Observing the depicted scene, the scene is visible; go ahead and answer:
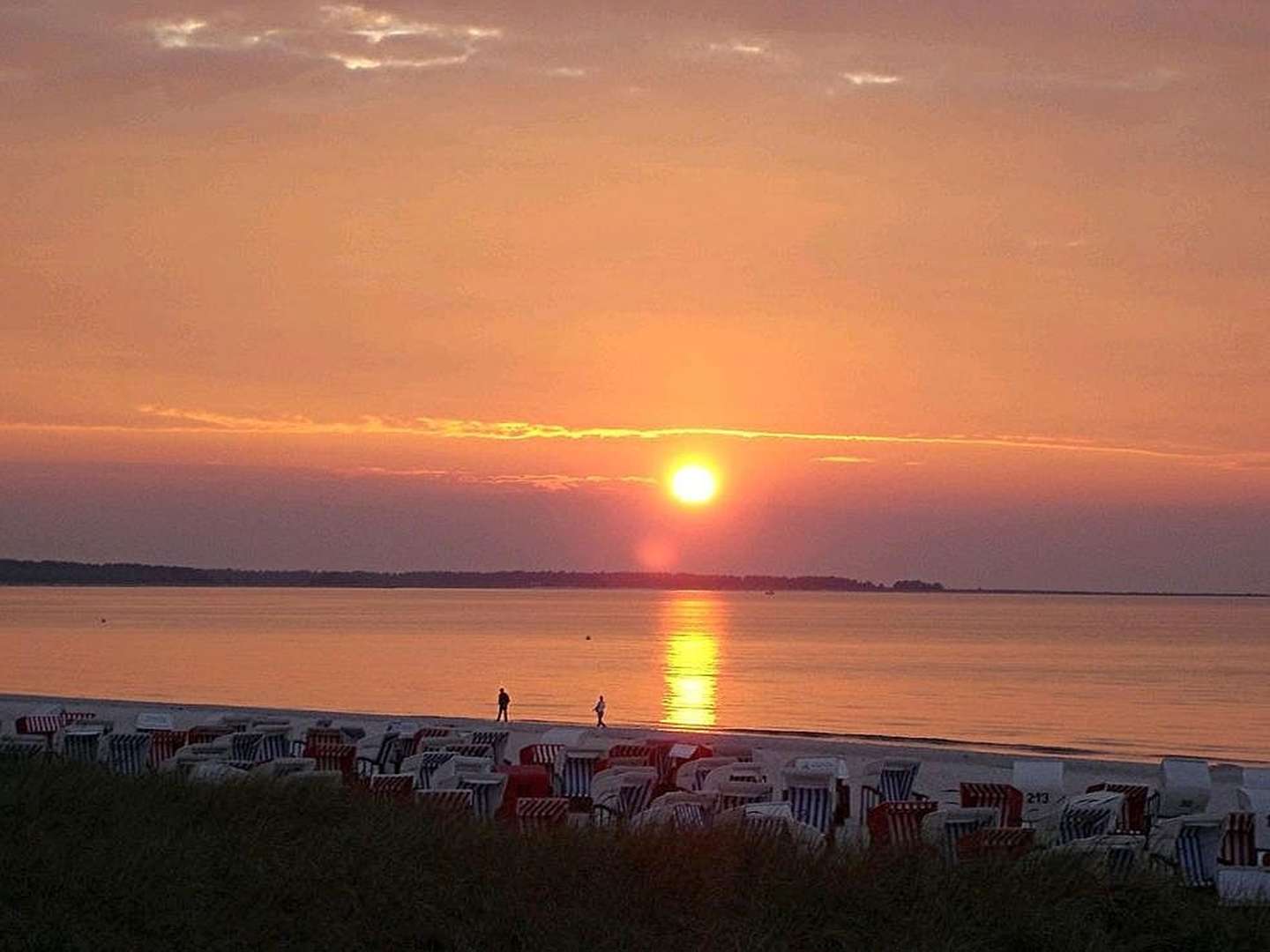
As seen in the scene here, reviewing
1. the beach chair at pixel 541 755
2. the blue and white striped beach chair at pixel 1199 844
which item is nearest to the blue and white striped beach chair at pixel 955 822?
the blue and white striped beach chair at pixel 1199 844

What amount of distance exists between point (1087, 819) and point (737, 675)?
2998 inches

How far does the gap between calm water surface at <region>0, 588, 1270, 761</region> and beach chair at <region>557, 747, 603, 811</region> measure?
36301mm

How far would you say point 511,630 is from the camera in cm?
15550

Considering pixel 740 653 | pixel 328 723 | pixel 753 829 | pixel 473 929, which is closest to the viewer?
pixel 473 929

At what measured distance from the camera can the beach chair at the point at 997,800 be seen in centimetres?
1548

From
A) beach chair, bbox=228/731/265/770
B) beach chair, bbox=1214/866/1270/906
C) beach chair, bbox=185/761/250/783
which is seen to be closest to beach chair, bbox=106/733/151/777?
beach chair, bbox=228/731/265/770

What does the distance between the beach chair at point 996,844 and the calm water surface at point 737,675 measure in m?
41.3

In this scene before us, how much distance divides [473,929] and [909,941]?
7.60ft

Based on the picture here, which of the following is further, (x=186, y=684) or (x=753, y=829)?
(x=186, y=684)

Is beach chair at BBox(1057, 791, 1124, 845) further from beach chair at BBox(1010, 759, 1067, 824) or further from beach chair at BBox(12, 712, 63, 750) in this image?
beach chair at BBox(12, 712, 63, 750)

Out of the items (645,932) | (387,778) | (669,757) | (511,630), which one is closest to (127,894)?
(645,932)

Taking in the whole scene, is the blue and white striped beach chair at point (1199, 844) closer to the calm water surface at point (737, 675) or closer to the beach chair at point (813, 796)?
the beach chair at point (813, 796)

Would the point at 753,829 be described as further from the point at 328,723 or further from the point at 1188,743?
the point at 1188,743

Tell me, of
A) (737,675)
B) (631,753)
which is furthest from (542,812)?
(737,675)
